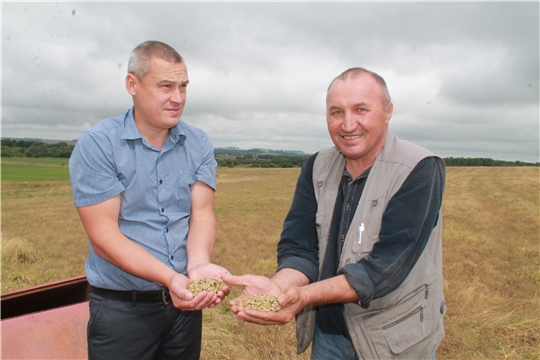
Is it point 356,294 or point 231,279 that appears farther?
point 231,279

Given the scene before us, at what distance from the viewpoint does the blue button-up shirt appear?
2889 millimetres

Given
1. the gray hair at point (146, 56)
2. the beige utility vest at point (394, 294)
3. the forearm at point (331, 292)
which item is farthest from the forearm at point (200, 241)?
the gray hair at point (146, 56)

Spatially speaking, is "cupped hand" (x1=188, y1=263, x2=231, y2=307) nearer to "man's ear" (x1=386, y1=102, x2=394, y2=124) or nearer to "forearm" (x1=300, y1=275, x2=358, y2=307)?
"forearm" (x1=300, y1=275, x2=358, y2=307)

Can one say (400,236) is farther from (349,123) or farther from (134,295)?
(134,295)

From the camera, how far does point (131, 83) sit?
3.05m

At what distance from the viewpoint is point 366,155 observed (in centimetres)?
295

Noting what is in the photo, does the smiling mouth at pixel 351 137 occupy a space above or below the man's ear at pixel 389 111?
below

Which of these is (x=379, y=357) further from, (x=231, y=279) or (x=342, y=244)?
(x=231, y=279)

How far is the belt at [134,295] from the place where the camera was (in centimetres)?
304

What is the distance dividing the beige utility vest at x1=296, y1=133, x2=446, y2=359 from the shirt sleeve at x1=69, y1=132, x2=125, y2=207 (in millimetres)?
1741

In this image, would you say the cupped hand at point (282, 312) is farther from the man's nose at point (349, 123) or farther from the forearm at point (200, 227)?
the man's nose at point (349, 123)

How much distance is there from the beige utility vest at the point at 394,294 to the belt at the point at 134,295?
1415 mm

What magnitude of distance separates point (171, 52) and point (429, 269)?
2.42 m

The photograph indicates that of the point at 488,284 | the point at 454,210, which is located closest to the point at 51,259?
the point at 488,284
